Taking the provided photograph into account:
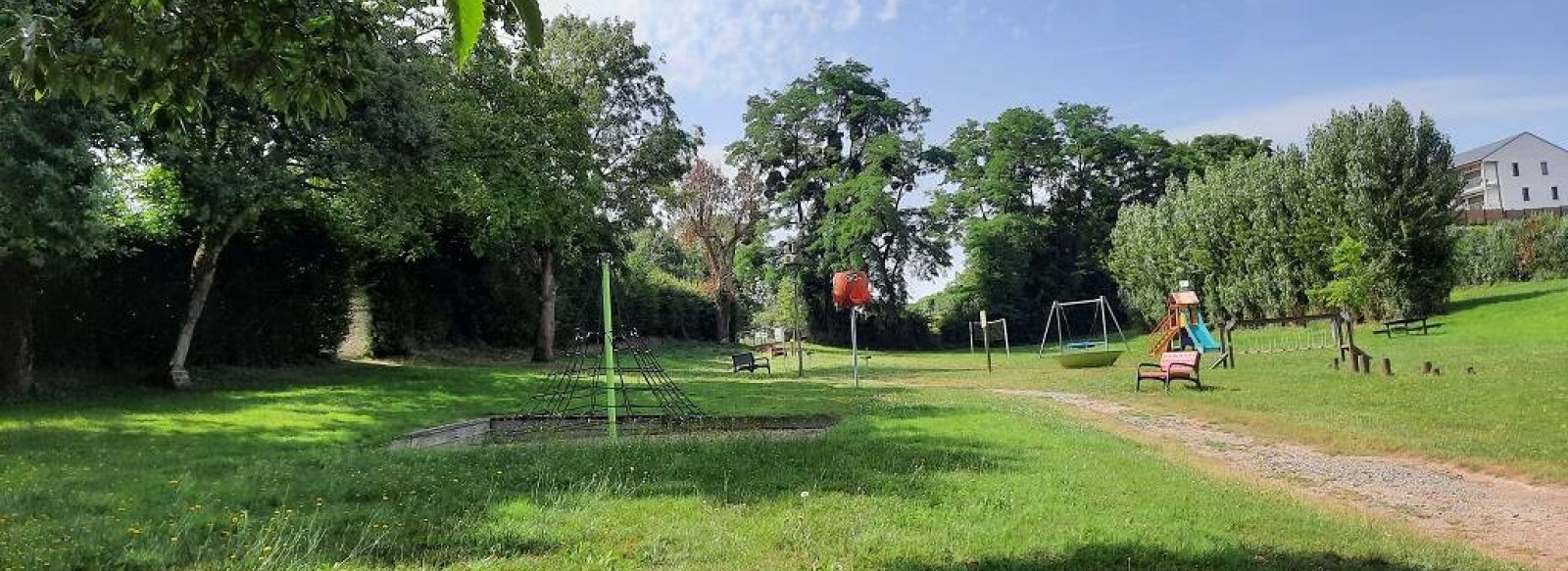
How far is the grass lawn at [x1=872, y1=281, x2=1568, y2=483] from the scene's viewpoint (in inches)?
394

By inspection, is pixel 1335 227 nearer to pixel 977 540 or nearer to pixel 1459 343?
pixel 1459 343

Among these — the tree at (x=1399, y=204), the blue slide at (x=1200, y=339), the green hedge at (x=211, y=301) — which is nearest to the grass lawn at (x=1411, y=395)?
the blue slide at (x=1200, y=339)

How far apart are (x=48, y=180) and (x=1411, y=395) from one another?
1886cm

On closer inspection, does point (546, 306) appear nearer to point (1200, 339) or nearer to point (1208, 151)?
point (1200, 339)

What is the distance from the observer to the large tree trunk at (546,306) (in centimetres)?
2764

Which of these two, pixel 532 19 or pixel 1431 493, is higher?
pixel 532 19

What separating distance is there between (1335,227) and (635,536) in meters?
36.9

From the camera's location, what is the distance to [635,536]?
5.29m

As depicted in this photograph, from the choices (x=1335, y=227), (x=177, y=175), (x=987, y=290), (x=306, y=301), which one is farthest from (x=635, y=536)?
(x=987, y=290)

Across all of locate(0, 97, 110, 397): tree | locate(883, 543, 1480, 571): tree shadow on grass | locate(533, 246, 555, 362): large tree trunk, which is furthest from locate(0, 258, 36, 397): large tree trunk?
locate(533, 246, 555, 362): large tree trunk

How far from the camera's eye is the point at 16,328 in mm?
13000

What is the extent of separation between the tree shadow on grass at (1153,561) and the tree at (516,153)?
1453 cm

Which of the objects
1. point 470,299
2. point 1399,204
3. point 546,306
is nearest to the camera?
point 546,306

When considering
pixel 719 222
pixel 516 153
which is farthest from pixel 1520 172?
pixel 516 153
